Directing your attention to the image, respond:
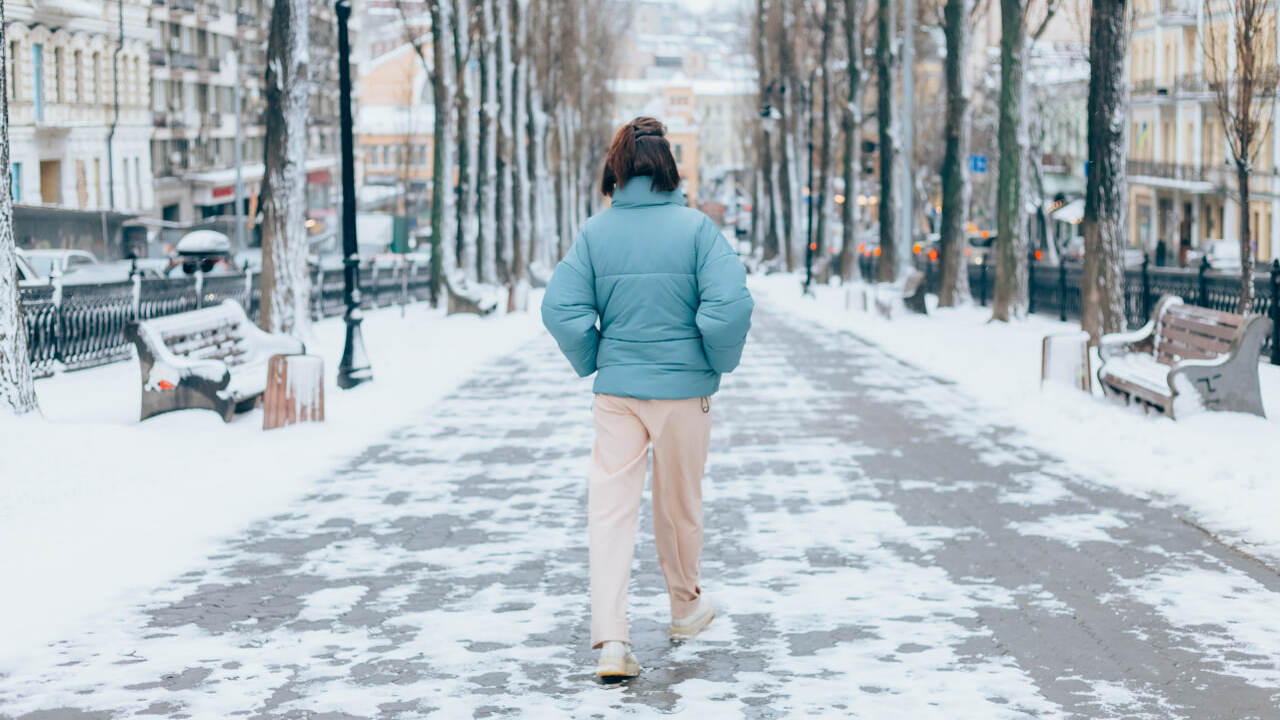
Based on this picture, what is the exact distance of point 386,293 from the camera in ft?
139

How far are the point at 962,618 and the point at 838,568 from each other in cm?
121

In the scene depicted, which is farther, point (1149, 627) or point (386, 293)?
point (386, 293)

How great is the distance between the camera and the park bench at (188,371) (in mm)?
14023

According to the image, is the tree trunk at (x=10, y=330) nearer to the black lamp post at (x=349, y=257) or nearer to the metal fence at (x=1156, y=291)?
the black lamp post at (x=349, y=257)

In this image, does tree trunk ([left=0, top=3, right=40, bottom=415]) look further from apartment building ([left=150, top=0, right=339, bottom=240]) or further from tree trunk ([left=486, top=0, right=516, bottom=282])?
apartment building ([left=150, top=0, right=339, bottom=240])

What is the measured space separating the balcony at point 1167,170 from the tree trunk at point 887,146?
28103 millimetres

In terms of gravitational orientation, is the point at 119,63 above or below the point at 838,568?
above

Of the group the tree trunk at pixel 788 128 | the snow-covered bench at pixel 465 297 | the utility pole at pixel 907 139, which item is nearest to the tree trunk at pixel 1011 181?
the utility pole at pixel 907 139

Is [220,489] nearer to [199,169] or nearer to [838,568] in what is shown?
[838,568]

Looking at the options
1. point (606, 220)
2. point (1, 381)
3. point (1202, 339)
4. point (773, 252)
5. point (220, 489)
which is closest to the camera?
point (606, 220)

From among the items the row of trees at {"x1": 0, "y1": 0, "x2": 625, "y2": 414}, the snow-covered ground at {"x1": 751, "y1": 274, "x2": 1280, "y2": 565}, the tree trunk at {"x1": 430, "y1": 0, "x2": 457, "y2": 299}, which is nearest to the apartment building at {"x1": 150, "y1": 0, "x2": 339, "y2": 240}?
the row of trees at {"x1": 0, "y1": 0, "x2": 625, "y2": 414}

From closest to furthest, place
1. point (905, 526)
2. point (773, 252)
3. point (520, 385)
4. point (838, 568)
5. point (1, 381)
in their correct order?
point (838, 568) < point (905, 526) < point (1, 381) < point (520, 385) < point (773, 252)

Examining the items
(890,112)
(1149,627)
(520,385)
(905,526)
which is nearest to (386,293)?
(890,112)

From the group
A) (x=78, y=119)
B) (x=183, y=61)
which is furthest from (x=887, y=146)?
(x=183, y=61)
